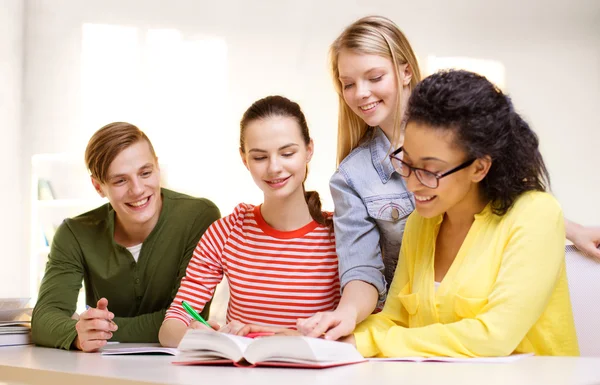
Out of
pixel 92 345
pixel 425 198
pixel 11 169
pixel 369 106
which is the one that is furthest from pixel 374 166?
pixel 11 169

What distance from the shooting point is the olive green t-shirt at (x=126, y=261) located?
7.30ft

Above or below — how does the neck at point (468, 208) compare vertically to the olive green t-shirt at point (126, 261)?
above

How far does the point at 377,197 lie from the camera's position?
1.86 metres

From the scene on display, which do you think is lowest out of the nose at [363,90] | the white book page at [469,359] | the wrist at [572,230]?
the white book page at [469,359]

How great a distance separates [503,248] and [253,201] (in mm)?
4005

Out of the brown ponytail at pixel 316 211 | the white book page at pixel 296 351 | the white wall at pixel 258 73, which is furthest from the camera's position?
the white wall at pixel 258 73

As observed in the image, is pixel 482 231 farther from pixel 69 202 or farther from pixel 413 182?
pixel 69 202

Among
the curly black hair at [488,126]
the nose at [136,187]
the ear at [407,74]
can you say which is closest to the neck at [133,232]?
the nose at [136,187]

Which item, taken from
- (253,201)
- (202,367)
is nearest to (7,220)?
(253,201)

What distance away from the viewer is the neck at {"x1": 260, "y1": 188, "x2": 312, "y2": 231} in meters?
1.92

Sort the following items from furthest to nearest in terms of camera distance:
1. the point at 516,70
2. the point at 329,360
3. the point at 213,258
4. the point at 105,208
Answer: the point at 516,70 < the point at 105,208 < the point at 213,258 < the point at 329,360

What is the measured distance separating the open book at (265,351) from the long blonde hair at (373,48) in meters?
0.77

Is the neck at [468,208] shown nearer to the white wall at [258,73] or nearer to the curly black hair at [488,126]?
the curly black hair at [488,126]

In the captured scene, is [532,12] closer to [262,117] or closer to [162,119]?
[162,119]
